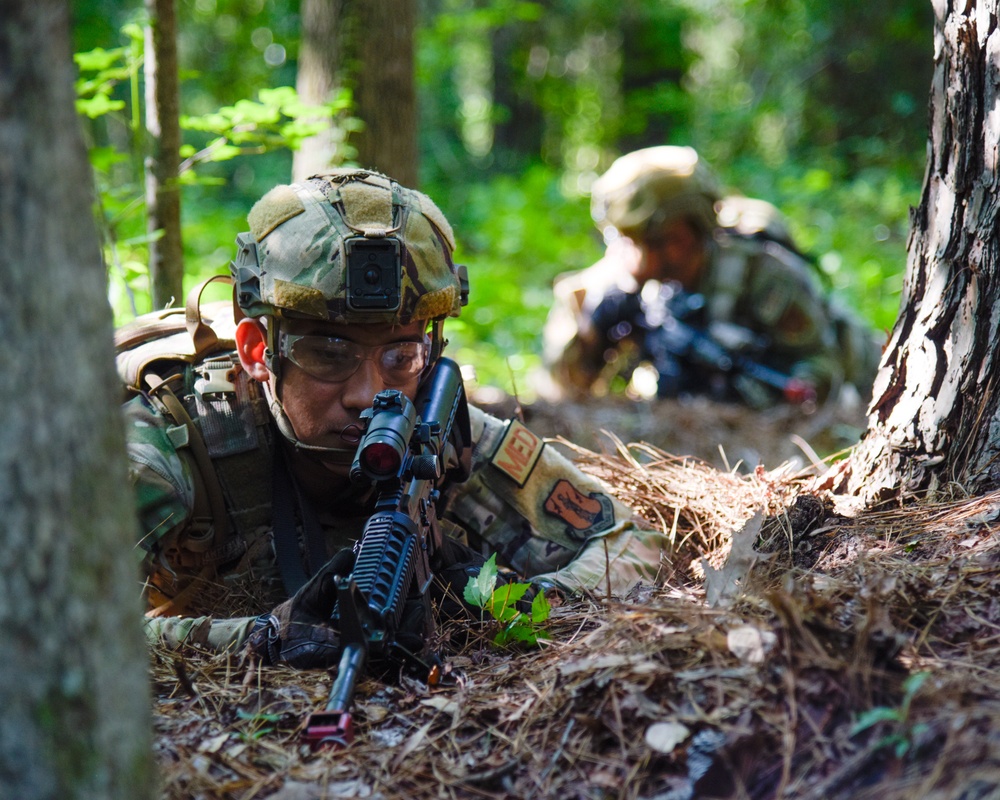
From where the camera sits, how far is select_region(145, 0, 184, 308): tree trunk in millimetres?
4016

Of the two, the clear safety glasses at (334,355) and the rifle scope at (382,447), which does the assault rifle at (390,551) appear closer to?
the rifle scope at (382,447)

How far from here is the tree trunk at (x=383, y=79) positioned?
520 centimetres

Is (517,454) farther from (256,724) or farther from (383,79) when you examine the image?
(383,79)

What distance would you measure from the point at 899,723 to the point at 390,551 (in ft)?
3.68

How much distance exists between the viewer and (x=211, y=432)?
2.97m

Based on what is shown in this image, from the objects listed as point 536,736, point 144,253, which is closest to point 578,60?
point 144,253

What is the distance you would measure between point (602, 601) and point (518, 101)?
1451cm

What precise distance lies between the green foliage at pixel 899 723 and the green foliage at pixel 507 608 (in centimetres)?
91

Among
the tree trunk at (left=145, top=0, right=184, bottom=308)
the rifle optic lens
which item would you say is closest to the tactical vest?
the rifle optic lens

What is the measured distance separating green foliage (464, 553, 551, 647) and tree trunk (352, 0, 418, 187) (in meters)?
3.28

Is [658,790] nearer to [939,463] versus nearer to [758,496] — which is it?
[939,463]

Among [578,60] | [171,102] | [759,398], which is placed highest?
[578,60]

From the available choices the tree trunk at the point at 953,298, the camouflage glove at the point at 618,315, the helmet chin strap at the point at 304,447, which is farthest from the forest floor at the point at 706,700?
the camouflage glove at the point at 618,315

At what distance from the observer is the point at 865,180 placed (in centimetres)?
1333
